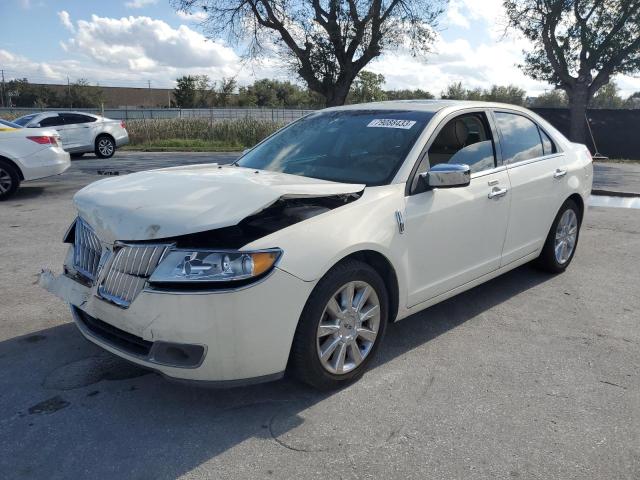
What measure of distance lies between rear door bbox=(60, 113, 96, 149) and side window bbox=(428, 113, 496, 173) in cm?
1578

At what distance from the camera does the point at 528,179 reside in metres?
4.70

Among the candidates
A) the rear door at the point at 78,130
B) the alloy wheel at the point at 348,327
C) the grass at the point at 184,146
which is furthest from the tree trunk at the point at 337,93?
the alloy wheel at the point at 348,327

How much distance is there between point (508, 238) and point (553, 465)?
221 centimetres

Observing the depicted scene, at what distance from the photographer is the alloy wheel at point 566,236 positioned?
17.7ft

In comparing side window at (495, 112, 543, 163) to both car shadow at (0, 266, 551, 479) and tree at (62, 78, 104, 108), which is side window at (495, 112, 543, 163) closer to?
car shadow at (0, 266, 551, 479)

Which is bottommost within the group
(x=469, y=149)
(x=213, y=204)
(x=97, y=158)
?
(x=97, y=158)

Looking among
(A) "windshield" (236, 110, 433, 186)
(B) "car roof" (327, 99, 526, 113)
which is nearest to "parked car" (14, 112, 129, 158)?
(A) "windshield" (236, 110, 433, 186)

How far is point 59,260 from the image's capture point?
5957mm

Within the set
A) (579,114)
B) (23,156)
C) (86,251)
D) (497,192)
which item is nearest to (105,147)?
(23,156)

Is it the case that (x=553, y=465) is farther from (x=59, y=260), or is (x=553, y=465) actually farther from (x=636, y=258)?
(x=59, y=260)

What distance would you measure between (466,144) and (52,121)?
16111mm

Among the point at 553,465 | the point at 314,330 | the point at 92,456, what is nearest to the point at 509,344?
the point at 553,465

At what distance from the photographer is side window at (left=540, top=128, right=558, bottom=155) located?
521cm

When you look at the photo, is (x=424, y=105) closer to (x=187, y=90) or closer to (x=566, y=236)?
(x=566, y=236)
